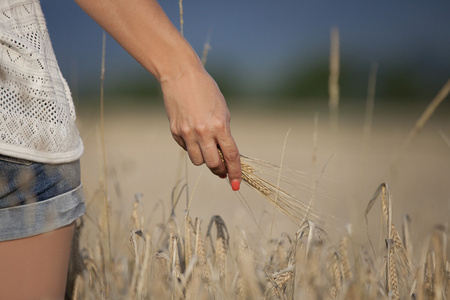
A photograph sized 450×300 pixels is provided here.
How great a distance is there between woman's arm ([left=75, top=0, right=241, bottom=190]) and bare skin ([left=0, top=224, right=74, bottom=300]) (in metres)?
0.39

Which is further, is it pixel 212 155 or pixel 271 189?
pixel 271 189

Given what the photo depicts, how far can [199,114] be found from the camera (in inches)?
45.2

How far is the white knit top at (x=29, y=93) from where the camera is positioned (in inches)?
45.3

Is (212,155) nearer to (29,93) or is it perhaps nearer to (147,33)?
(147,33)

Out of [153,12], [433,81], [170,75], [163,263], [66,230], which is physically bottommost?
[163,263]

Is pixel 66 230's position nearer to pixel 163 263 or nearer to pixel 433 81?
pixel 163 263

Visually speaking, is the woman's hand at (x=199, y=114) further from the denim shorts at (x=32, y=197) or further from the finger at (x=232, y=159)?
the denim shorts at (x=32, y=197)

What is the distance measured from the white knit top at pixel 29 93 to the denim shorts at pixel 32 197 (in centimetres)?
3

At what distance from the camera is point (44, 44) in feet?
4.10

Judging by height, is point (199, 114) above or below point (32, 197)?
above

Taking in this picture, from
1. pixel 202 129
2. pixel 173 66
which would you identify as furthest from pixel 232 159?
pixel 173 66

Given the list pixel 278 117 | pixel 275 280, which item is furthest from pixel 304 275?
pixel 278 117

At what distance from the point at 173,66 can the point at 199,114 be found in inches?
4.7

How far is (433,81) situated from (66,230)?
63.1 ft
